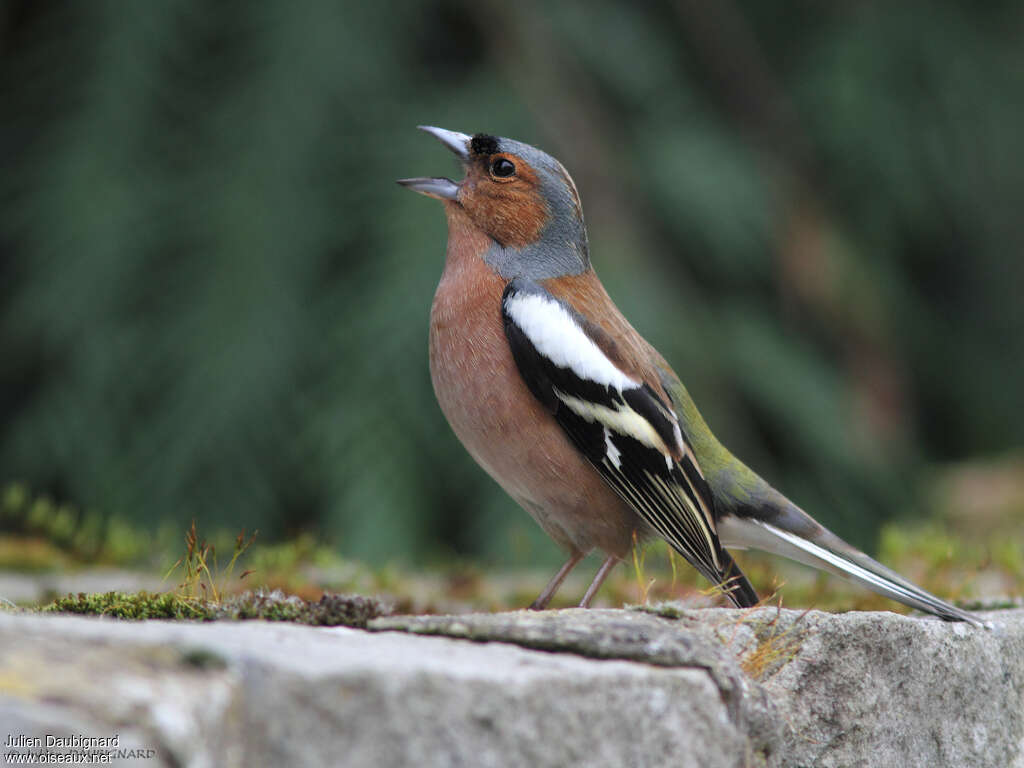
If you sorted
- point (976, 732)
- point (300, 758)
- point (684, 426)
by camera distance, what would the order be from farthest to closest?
point (684, 426), point (976, 732), point (300, 758)

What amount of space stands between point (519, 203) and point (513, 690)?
220 centimetres

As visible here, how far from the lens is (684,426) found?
3.38 metres

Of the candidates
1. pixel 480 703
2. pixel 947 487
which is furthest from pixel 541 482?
pixel 947 487

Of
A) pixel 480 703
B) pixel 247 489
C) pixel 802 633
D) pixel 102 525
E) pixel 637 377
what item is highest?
pixel 637 377

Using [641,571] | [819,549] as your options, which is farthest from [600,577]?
[819,549]

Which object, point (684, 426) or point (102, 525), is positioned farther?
point (102, 525)

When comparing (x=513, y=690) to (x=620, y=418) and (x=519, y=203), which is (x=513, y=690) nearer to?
(x=620, y=418)

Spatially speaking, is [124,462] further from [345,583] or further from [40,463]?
[345,583]

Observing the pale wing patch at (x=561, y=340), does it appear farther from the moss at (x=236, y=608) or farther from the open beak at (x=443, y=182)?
the moss at (x=236, y=608)

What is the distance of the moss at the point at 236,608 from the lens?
2195 millimetres

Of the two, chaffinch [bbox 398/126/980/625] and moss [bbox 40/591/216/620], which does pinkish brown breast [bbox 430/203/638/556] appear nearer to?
chaffinch [bbox 398/126/980/625]

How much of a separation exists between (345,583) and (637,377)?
1.26 meters

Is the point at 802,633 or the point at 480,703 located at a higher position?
the point at 802,633

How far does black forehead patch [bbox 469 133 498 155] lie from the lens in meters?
3.63
